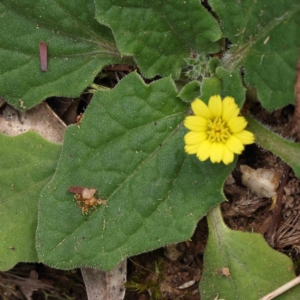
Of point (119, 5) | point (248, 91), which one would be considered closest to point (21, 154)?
point (119, 5)

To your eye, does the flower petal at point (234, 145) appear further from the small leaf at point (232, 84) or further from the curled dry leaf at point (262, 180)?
the curled dry leaf at point (262, 180)

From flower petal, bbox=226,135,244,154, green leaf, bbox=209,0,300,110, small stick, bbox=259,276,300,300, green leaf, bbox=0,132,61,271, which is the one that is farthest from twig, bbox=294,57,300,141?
green leaf, bbox=0,132,61,271

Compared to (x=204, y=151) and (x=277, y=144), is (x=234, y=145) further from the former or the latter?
(x=277, y=144)

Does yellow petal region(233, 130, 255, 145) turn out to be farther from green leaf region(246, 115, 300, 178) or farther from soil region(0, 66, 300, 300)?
soil region(0, 66, 300, 300)

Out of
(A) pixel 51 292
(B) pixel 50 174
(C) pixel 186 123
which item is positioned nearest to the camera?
(C) pixel 186 123

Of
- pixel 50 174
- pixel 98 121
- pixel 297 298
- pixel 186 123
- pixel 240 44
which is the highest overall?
pixel 240 44

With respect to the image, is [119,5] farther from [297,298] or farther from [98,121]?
Answer: [297,298]

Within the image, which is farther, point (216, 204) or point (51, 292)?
point (51, 292)

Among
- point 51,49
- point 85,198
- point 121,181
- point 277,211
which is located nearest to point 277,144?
point 277,211
